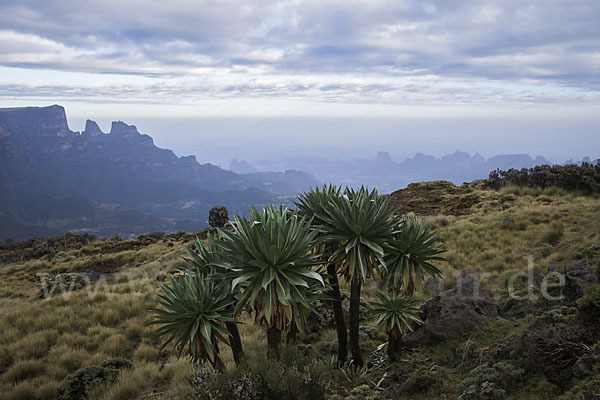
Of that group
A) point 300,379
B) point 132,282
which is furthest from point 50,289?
point 300,379

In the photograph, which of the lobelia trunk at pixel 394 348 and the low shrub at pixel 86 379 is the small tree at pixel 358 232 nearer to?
the lobelia trunk at pixel 394 348

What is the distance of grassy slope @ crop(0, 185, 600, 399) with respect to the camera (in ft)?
19.8

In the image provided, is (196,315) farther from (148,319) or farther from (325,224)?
(148,319)

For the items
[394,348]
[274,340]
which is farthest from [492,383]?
[274,340]

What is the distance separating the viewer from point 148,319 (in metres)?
9.60

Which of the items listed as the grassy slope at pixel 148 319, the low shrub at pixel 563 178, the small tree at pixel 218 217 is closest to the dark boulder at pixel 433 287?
the grassy slope at pixel 148 319

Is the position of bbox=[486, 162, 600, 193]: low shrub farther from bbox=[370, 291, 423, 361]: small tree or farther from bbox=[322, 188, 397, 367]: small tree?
bbox=[322, 188, 397, 367]: small tree

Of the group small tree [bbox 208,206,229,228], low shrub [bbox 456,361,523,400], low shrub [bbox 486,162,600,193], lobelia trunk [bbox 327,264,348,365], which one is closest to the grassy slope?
low shrub [bbox 456,361,523,400]

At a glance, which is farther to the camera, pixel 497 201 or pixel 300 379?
pixel 497 201

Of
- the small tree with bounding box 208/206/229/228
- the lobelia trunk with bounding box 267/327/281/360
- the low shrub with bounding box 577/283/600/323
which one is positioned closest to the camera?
the low shrub with bounding box 577/283/600/323

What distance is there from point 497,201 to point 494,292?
12.2m

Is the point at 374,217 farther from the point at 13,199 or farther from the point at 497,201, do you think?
the point at 13,199

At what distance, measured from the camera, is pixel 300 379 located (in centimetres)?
443

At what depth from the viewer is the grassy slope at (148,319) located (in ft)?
19.8
